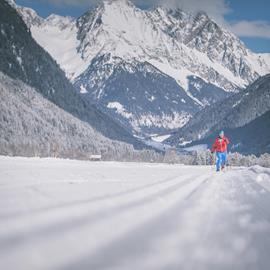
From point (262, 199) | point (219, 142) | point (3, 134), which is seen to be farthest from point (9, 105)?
point (262, 199)

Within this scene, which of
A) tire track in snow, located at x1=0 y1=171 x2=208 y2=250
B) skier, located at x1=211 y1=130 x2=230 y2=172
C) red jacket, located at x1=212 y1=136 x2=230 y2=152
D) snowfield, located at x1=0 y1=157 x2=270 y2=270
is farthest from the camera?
red jacket, located at x1=212 y1=136 x2=230 y2=152

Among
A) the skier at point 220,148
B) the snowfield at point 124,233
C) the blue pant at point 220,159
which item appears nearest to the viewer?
the snowfield at point 124,233

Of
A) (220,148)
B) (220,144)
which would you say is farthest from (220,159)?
(220,144)

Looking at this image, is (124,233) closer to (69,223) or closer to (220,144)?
(69,223)

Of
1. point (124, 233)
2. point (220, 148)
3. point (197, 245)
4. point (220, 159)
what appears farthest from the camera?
point (220, 148)

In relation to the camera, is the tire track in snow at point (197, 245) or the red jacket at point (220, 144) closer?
the tire track in snow at point (197, 245)

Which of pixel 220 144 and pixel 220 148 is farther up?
pixel 220 144

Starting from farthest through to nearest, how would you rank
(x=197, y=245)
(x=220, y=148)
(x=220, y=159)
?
(x=220, y=148) → (x=220, y=159) → (x=197, y=245)

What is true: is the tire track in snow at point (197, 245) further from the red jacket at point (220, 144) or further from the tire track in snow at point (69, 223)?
the red jacket at point (220, 144)

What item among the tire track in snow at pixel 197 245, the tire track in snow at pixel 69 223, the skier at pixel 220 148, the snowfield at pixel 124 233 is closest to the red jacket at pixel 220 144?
the skier at pixel 220 148

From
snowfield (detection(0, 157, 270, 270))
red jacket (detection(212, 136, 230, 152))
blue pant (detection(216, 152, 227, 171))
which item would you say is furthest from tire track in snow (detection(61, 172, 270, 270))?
red jacket (detection(212, 136, 230, 152))

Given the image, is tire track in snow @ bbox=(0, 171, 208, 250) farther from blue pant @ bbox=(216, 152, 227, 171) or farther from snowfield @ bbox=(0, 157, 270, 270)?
blue pant @ bbox=(216, 152, 227, 171)

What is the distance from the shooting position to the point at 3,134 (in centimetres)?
15888

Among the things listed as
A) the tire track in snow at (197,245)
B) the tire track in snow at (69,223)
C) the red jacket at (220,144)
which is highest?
the red jacket at (220,144)
